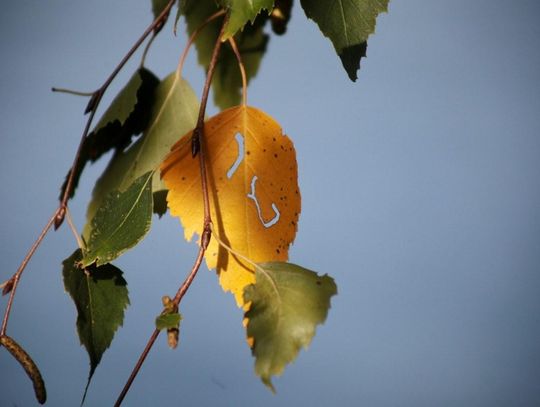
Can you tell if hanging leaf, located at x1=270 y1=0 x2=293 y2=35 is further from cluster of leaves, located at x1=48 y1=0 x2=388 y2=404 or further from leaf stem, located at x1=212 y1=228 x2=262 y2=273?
leaf stem, located at x1=212 y1=228 x2=262 y2=273

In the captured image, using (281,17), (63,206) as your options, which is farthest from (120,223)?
(281,17)

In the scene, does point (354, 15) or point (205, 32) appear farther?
point (205, 32)

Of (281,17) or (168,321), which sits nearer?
(168,321)

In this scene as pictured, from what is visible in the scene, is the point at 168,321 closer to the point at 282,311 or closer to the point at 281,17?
the point at 282,311

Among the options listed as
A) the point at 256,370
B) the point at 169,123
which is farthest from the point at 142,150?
the point at 256,370

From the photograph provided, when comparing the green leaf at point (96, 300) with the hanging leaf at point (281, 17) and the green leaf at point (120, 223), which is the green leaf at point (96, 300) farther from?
the hanging leaf at point (281, 17)

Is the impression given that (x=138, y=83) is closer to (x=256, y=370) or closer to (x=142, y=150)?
(x=142, y=150)

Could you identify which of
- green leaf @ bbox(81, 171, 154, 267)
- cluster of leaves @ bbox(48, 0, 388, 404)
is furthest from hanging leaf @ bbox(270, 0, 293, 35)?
green leaf @ bbox(81, 171, 154, 267)
